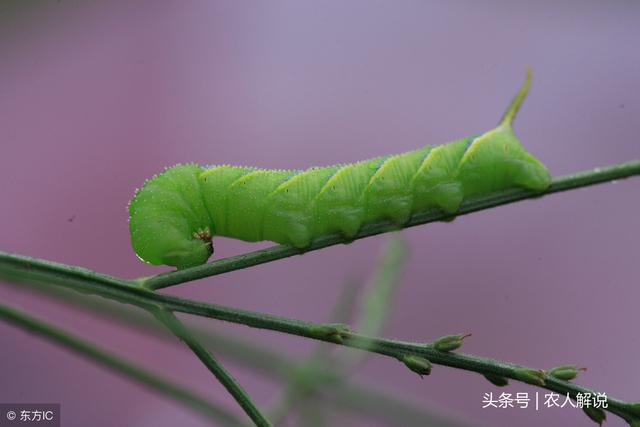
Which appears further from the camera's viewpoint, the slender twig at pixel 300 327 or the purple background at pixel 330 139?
the purple background at pixel 330 139

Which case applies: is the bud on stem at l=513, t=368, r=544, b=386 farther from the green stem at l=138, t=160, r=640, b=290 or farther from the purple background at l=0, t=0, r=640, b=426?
the purple background at l=0, t=0, r=640, b=426

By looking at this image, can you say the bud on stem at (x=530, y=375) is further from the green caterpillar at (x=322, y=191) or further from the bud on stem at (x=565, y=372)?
the green caterpillar at (x=322, y=191)

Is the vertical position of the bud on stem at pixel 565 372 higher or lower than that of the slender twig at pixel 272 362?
lower

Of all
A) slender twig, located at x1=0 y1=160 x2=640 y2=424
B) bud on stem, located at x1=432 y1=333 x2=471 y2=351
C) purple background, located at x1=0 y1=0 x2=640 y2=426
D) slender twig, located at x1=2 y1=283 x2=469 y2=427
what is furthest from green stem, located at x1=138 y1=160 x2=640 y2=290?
purple background, located at x1=0 y1=0 x2=640 y2=426

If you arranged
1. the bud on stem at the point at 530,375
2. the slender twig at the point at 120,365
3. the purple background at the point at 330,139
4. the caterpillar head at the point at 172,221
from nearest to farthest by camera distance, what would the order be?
the bud on stem at the point at 530,375
the slender twig at the point at 120,365
the caterpillar head at the point at 172,221
the purple background at the point at 330,139

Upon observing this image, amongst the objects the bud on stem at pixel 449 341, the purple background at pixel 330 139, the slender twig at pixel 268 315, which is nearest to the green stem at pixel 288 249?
the slender twig at pixel 268 315

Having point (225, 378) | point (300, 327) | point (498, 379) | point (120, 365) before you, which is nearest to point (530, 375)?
point (498, 379)

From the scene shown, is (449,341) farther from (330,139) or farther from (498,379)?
(330,139)

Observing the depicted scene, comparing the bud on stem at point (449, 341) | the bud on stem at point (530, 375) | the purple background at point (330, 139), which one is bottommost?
the bud on stem at point (530, 375)
